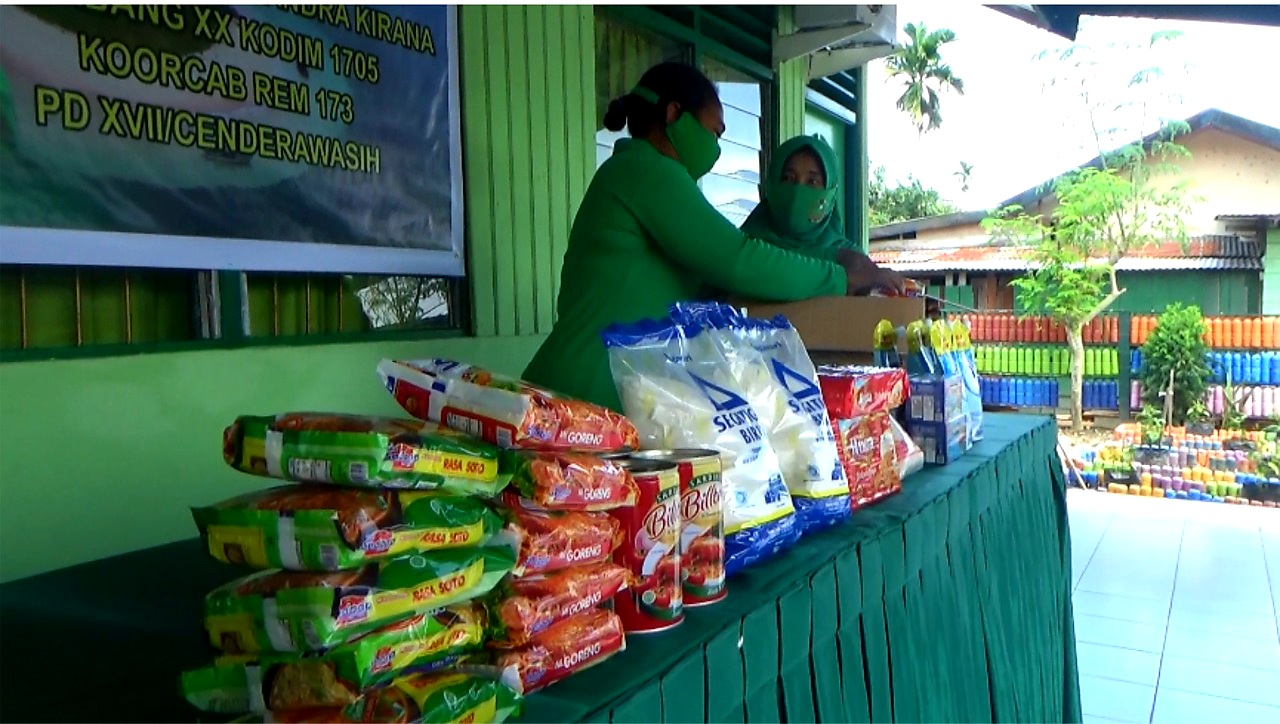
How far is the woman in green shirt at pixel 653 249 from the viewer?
4.71 feet

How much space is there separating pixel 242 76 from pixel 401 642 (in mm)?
1444

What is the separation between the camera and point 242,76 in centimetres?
171

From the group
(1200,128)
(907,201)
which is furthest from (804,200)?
(907,201)

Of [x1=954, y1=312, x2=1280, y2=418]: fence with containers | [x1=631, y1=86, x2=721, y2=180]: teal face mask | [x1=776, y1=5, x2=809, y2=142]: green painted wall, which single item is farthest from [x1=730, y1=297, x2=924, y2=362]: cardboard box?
[x1=954, y1=312, x2=1280, y2=418]: fence with containers

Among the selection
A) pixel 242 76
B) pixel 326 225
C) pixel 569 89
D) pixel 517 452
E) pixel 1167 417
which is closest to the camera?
pixel 517 452

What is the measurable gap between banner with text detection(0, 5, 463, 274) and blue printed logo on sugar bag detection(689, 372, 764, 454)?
1.13 meters

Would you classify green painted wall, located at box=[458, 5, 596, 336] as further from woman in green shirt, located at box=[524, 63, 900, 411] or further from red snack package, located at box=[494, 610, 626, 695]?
red snack package, located at box=[494, 610, 626, 695]

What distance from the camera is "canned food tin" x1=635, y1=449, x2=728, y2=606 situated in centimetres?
86

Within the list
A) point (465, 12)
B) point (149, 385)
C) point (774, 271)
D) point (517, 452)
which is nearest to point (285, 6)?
point (465, 12)

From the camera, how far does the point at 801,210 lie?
1.87 m

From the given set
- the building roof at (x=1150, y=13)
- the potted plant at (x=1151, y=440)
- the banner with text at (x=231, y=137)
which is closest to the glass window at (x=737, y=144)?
the building roof at (x=1150, y=13)

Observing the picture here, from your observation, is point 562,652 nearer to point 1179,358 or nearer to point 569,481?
point 569,481

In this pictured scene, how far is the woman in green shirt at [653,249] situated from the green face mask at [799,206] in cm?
25

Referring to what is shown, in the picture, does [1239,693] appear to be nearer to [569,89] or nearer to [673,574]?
[569,89]
